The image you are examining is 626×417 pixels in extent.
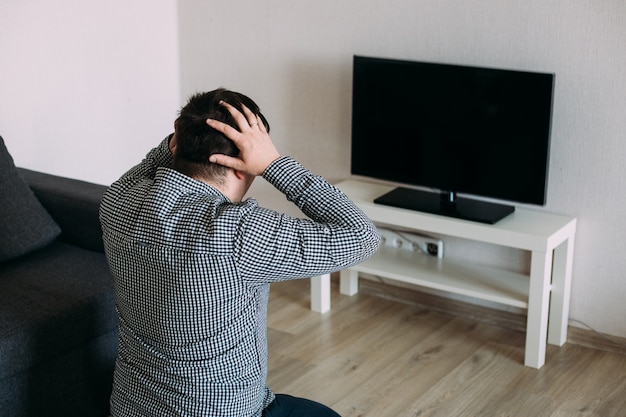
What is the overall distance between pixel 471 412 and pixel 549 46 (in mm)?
1332

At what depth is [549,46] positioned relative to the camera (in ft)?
10.1

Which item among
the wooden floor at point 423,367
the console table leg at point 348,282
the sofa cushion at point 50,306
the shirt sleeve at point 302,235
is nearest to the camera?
the shirt sleeve at point 302,235

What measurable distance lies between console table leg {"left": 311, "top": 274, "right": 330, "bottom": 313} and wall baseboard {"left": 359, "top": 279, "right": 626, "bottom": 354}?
0.92 feet

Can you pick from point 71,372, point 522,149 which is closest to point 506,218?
point 522,149

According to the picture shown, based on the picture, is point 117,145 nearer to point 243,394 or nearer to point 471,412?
point 471,412

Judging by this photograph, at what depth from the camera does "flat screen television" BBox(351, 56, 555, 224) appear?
3004 mm

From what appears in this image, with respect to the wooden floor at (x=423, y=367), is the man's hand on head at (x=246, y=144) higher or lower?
higher

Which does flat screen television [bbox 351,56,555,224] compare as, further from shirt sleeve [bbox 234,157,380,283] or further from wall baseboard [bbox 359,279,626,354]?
shirt sleeve [bbox 234,157,380,283]

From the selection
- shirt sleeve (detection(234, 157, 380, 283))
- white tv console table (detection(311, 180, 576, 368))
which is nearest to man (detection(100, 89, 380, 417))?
→ shirt sleeve (detection(234, 157, 380, 283))

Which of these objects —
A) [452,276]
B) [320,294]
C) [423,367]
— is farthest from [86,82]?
[423,367]

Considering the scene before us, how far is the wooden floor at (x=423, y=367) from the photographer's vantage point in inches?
111

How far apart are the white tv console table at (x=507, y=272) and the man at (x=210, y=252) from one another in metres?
1.44

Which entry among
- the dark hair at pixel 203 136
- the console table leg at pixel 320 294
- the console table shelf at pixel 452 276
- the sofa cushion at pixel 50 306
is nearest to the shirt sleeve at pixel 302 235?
the dark hair at pixel 203 136

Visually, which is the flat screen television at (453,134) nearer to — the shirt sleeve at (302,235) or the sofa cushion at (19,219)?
the sofa cushion at (19,219)
